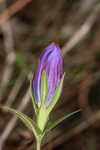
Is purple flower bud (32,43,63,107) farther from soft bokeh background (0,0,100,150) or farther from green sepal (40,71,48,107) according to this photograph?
soft bokeh background (0,0,100,150)

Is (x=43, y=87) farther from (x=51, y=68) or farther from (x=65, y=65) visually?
(x=65, y=65)

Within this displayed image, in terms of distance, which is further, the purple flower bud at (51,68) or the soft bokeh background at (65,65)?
the soft bokeh background at (65,65)

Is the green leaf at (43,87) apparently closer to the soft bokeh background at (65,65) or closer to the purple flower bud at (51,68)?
the purple flower bud at (51,68)

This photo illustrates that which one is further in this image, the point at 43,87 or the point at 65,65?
the point at 65,65

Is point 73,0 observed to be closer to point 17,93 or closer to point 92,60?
point 92,60

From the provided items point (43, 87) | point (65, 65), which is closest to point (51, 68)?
point (43, 87)

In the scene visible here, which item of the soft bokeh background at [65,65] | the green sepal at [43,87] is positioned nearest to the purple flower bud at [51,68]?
the green sepal at [43,87]

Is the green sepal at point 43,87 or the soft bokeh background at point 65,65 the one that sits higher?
the green sepal at point 43,87

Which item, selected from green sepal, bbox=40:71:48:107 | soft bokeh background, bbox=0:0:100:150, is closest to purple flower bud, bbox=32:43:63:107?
green sepal, bbox=40:71:48:107
